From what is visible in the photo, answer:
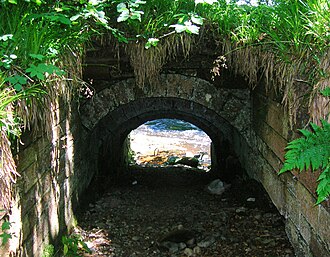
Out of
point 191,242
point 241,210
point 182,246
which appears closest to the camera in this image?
point 182,246

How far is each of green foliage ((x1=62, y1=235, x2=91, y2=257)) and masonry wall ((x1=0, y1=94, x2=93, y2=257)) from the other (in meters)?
0.10

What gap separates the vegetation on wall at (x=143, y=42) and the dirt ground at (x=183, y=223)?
1.86m

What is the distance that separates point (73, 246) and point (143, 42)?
7.84ft

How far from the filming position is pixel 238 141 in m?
6.88

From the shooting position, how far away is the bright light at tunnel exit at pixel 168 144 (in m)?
12.8

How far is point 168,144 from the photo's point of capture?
1562 cm

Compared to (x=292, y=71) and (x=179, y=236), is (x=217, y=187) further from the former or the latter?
(x=292, y=71)

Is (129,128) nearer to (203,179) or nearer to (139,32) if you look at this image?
(203,179)

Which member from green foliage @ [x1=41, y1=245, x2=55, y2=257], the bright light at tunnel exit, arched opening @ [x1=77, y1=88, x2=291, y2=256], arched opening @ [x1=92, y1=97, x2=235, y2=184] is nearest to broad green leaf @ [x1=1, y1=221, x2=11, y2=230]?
green foliage @ [x1=41, y1=245, x2=55, y2=257]

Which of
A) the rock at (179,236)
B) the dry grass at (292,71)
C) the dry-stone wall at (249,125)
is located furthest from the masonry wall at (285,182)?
the rock at (179,236)

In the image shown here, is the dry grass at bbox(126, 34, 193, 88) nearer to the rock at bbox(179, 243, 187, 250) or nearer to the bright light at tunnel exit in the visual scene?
the rock at bbox(179, 243, 187, 250)

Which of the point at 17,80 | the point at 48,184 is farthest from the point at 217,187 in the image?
the point at 17,80

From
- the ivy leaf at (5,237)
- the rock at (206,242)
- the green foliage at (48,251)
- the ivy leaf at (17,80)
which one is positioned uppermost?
the ivy leaf at (17,80)

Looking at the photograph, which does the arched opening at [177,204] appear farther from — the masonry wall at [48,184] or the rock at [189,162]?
the rock at [189,162]
